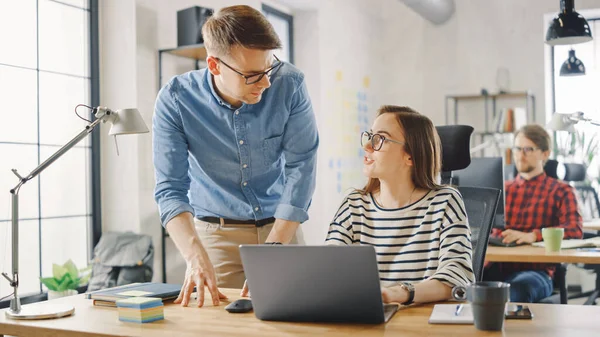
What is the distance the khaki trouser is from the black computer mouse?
18.2 inches

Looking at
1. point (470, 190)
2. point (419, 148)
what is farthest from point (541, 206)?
point (419, 148)

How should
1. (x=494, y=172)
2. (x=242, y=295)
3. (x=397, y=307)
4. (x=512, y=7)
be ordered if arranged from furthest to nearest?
(x=512, y=7) < (x=494, y=172) < (x=242, y=295) < (x=397, y=307)

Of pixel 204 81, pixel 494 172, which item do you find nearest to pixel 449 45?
pixel 494 172

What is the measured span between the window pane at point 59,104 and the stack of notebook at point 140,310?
8.32 ft

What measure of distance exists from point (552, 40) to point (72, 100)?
110 inches

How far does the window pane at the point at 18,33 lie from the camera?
3.65 metres

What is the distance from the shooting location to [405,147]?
195cm

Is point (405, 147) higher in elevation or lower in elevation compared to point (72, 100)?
lower

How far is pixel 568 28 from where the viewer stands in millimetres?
4082

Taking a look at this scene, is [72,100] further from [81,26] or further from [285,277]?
[285,277]

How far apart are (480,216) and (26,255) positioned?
2535mm

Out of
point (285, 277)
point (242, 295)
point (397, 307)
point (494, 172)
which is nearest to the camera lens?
point (285, 277)

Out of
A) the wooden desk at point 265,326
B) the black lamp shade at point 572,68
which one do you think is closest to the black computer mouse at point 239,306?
the wooden desk at point 265,326

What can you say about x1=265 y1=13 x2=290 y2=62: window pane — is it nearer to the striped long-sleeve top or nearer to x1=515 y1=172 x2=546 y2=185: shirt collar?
x1=515 y1=172 x2=546 y2=185: shirt collar
